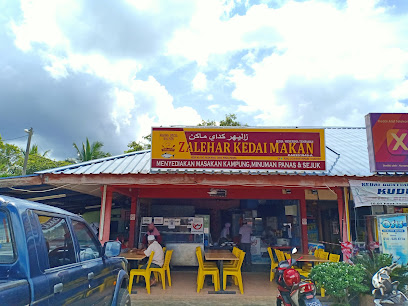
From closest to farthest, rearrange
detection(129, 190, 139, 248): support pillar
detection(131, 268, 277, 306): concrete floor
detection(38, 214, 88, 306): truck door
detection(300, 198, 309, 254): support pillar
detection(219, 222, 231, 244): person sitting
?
detection(38, 214, 88, 306): truck door → detection(131, 268, 277, 306): concrete floor → detection(300, 198, 309, 254): support pillar → detection(129, 190, 139, 248): support pillar → detection(219, 222, 231, 244): person sitting

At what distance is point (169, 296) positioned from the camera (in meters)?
6.76

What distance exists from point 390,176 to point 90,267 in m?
6.42

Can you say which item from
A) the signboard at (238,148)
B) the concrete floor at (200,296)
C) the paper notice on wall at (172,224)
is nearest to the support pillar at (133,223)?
the paper notice on wall at (172,224)

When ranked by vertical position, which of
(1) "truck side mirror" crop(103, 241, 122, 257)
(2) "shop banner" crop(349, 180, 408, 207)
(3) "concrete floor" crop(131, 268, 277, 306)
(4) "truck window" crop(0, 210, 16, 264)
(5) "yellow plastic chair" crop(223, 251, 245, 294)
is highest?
(2) "shop banner" crop(349, 180, 408, 207)

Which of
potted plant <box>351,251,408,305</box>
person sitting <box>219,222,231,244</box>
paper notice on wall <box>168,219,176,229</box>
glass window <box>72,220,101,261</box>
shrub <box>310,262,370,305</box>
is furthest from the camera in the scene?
person sitting <box>219,222,231,244</box>

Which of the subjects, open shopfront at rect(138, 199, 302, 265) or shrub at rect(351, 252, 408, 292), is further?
open shopfront at rect(138, 199, 302, 265)

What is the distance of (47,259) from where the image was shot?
2420 mm

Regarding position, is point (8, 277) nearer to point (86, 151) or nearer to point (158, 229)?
point (158, 229)

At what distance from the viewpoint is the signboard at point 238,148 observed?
6750mm

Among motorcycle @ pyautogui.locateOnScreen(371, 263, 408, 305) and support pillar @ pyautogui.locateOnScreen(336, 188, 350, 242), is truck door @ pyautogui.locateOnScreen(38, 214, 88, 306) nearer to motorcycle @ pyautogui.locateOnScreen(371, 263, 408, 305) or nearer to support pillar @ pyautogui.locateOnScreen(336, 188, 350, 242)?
motorcycle @ pyautogui.locateOnScreen(371, 263, 408, 305)

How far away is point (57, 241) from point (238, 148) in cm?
473

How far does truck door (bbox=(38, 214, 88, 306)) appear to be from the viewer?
2.37m

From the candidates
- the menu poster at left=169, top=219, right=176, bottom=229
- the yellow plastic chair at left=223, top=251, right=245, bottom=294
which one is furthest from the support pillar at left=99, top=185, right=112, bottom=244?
the menu poster at left=169, top=219, right=176, bottom=229

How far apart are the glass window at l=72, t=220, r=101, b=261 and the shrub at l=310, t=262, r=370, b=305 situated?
3.71m
